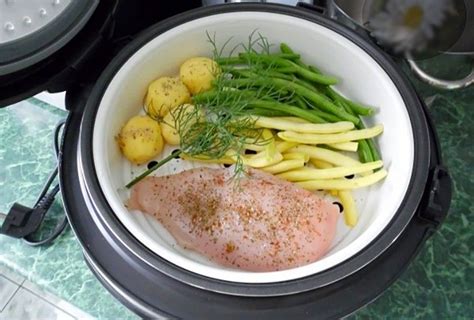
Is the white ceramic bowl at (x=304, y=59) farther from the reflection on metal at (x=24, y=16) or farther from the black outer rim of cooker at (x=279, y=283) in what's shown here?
the reflection on metal at (x=24, y=16)

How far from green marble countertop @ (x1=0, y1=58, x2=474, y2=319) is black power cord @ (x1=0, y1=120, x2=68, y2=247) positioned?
1cm

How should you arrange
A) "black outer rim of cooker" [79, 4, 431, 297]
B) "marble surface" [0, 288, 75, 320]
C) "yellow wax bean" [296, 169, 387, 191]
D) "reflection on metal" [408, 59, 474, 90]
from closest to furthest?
"black outer rim of cooker" [79, 4, 431, 297], "yellow wax bean" [296, 169, 387, 191], "reflection on metal" [408, 59, 474, 90], "marble surface" [0, 288, 75, 320]

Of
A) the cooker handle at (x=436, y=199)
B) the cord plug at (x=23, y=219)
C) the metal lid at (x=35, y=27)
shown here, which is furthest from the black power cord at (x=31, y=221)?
the cooker handle at (x=436, y=199)

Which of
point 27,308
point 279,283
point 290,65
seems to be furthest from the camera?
point 27,308

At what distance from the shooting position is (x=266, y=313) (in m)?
0.56

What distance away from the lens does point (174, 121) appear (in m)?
0.73

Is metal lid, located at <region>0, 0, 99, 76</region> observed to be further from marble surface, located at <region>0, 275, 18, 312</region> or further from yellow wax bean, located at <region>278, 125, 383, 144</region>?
marble surface, located at <region>0, 275, 18, 312</region>

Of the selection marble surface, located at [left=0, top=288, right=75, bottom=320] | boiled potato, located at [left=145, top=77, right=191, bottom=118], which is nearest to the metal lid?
boiled potato, located at [left=145, top=77, right=191, bottom=118]

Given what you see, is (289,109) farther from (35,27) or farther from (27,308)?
(27,308)

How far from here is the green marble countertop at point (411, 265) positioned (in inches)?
28.4

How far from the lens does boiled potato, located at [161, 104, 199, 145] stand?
732 millimetres

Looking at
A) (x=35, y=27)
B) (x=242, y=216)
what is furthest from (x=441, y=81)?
(x=35, y=27)

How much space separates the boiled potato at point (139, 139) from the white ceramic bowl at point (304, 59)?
1 cm

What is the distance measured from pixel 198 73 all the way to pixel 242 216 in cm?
21
